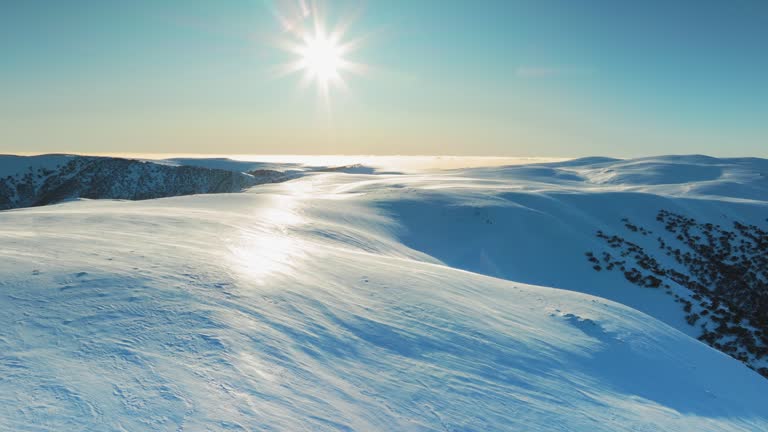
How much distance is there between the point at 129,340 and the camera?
4.54m

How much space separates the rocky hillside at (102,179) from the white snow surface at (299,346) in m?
94.9

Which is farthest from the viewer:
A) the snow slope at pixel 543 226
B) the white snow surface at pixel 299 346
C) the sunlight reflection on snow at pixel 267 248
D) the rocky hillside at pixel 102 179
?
the rocky hillside at pixel 102 179

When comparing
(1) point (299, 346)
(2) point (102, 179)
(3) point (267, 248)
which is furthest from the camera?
(2) point (102, 179)

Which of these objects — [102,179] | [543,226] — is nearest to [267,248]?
[543,226]

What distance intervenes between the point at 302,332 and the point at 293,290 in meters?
1.48

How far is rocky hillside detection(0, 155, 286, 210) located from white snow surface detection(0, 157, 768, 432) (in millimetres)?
94919

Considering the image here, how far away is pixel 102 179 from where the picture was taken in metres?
106

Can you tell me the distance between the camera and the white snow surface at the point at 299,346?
12.6ft

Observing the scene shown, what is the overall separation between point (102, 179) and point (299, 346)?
125 m

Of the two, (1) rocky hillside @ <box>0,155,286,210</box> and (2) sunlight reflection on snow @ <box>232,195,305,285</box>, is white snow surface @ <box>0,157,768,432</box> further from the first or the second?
(1) rocky hillside @ <box>0,155,286,210</box>

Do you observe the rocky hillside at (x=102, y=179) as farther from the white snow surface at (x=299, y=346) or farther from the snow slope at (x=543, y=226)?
the white snow surface at (x=299, y=346)

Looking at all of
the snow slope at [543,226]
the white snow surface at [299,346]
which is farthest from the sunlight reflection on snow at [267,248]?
the snow slope at [543,226]

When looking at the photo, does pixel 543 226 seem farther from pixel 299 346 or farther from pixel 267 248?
pixel 299 346

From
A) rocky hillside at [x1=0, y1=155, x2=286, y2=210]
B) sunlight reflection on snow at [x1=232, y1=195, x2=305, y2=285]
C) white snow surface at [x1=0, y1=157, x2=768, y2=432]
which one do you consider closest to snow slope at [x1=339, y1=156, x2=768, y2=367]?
sunlight reflection on snow at [x1=232, y1=195, x2=305, y2=285]
